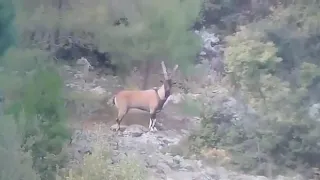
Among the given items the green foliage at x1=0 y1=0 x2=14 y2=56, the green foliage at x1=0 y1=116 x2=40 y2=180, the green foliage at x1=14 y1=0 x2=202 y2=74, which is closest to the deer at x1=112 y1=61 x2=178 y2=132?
the green foliage at x1=14 y1=0 x2=202 y2=74

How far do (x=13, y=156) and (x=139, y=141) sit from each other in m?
0.68

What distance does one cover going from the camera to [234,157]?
3451mm

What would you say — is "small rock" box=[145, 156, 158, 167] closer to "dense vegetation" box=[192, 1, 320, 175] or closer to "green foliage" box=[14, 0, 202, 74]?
"dense vegetation" box=[192, 1, 320, 175]

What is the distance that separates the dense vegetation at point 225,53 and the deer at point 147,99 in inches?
4.8

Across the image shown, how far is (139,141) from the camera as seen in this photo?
11.3 ft

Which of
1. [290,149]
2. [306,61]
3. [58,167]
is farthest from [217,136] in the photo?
[58,167]

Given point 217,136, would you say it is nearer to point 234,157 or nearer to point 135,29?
point 234,157

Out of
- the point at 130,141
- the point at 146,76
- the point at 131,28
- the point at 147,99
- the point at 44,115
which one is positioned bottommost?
the point at 130,141

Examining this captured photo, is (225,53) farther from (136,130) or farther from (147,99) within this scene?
(136,130)

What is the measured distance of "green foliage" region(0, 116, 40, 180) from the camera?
3322mm

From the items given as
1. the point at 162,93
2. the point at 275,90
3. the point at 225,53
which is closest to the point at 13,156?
the point at 162,93

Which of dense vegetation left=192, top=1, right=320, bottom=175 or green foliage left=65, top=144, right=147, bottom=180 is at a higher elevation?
dense vegetation left=192, top=1, right=320, bottom=175

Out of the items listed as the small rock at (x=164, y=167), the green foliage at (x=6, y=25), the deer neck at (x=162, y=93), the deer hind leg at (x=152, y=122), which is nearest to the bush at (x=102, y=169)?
the small rock at (x=164, y=167)

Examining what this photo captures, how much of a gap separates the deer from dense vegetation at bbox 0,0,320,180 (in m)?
0.12
